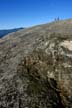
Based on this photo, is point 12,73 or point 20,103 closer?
point 20,103

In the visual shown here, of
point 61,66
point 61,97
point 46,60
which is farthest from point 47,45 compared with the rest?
point 61,97

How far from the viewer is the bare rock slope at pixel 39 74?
7.90 m

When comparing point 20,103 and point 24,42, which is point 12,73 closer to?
point 20,103

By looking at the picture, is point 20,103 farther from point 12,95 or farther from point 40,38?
point 40,38

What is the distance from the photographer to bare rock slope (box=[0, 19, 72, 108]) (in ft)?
25.9

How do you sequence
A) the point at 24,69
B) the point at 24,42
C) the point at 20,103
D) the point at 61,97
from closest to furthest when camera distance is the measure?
1. the point at 20,103
2. the point at 61,97
3. the point at 24,69
4. the point at 24,42

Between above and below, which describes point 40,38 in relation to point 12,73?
above

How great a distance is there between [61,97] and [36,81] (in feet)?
4.11

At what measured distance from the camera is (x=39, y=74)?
28.7ft

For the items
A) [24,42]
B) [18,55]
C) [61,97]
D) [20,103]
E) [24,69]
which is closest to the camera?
[20,103]

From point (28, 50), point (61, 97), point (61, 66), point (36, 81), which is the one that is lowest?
point (61, 97)

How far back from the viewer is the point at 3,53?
34.1 ft

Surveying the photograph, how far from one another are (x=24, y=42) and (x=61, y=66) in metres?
2.78

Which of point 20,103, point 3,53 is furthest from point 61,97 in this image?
point 3,53
